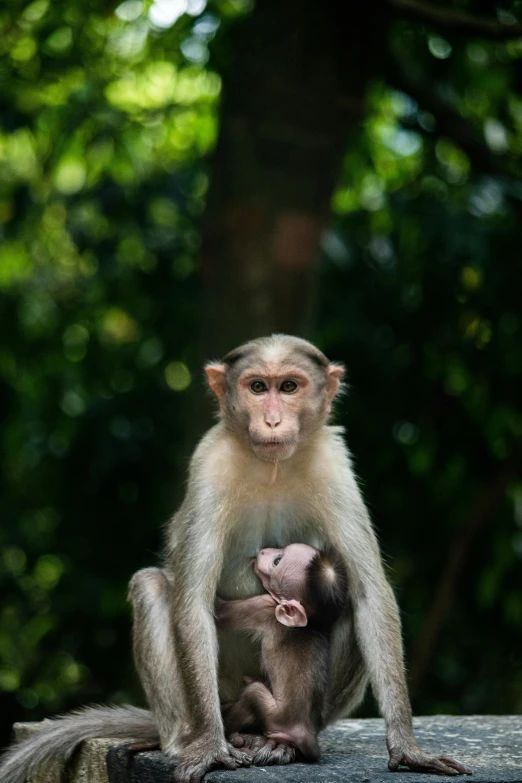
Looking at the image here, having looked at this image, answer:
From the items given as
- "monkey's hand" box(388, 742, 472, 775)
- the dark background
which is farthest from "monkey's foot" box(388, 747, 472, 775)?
the dark background

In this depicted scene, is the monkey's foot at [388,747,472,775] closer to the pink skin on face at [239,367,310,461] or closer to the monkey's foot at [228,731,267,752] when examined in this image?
the monkey's foot at [228,731,267,752]

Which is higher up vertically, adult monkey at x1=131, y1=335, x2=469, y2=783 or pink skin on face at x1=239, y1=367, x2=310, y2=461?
pink skin on face at x1=239, y1=367, x2=310, y2=461

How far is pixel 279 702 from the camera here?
15.8 feet

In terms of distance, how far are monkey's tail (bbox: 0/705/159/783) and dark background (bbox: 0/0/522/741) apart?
239 centimetres

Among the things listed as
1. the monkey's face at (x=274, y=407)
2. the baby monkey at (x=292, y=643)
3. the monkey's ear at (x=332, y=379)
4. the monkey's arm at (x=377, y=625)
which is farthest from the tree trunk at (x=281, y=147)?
the baby monkey at (x=292, y=643)

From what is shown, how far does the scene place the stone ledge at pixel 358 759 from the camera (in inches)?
172

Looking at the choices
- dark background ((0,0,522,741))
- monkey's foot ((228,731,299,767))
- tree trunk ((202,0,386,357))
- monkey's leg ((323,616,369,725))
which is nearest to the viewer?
monkey's foot ((228,731,299,767))

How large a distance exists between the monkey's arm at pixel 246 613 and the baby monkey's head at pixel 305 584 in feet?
0.18

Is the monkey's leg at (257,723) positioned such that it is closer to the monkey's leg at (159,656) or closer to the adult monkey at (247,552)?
the adult monkey at (247,552)

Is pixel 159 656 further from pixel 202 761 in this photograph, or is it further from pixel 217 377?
pixel 217 377

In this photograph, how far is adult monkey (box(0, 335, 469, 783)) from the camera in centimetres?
484

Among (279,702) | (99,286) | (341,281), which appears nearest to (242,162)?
(341,281)

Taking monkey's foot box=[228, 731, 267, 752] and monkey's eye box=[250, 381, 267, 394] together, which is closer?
monkey's foot box=[228, 731, 267, 752]

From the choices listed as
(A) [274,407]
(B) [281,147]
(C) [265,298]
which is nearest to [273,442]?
(A) [274,407]
